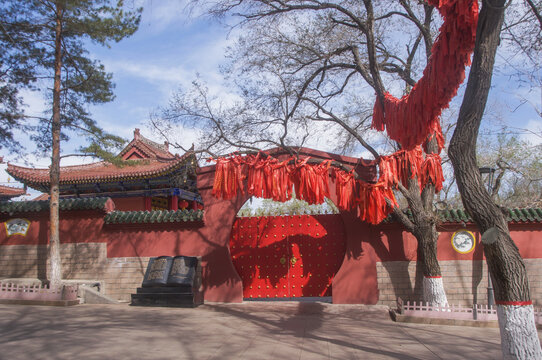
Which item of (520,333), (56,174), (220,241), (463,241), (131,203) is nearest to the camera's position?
(520,333)

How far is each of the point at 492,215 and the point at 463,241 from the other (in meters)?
5.07

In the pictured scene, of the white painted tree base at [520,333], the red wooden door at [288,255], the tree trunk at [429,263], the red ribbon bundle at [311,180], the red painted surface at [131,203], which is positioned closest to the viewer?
the white painted tree base at [520,333]

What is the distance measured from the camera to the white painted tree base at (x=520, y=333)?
4078 mm

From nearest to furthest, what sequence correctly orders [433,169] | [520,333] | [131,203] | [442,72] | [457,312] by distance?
[520,333] < [442,72] < [457,312] < [433,169] < [131,203]

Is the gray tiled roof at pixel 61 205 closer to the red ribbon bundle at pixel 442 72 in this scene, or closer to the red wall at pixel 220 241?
the red wall at pixel 220 241

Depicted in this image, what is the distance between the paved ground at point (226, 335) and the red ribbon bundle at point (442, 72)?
2909 mm

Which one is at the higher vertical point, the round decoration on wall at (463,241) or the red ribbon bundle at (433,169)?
the red ribbon bundle at (433,169)

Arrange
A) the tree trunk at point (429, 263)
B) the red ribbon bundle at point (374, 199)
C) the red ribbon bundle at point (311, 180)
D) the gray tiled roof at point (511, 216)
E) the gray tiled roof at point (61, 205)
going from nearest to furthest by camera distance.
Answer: the red ribbon bundle at point (311, 180) → the red ribbon bundle at point (374, 199) → the tree trunk at point (429, 263) → the gray tiled roof at point (511, 216) → the gray tiled roof at point (61, 205)

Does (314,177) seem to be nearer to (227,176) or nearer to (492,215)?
(227,176)

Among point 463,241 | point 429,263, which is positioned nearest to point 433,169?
point 429,263

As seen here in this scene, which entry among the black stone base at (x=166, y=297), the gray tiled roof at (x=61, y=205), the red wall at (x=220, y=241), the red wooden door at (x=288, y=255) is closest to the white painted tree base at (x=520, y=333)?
the red wall at (x=220, y=241)

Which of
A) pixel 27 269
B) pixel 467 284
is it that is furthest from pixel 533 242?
pixel 27 269

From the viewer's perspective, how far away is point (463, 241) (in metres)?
8.88

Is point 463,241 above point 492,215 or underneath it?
underneath
